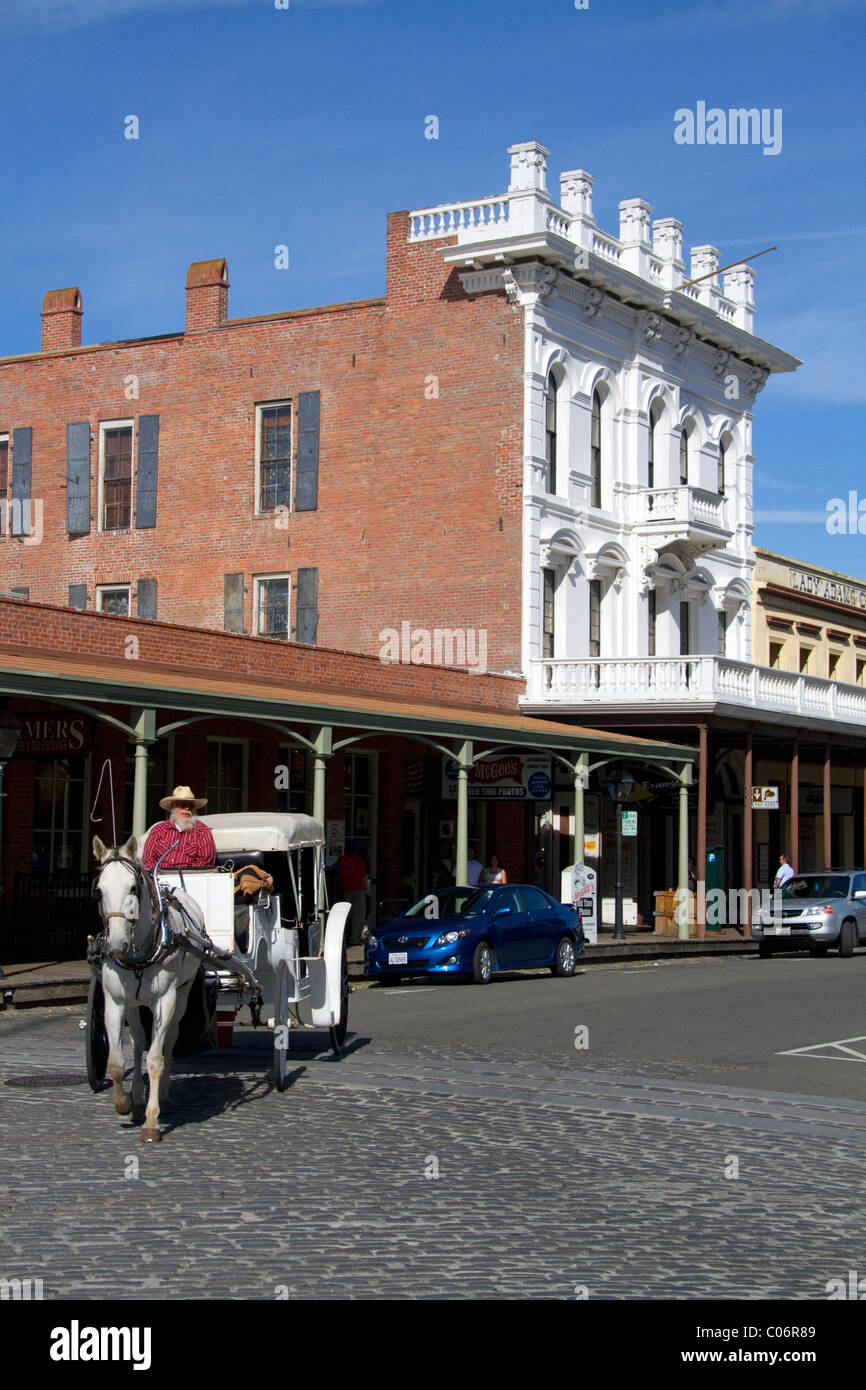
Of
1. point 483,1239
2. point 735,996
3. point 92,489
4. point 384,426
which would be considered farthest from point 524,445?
point 483,1239

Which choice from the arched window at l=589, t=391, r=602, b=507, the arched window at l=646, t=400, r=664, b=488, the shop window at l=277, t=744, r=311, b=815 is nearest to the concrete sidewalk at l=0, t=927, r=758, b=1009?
the shop window at l=277, t=744, r=311, b=815

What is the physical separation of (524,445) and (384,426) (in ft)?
12.6

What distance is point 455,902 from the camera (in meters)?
24.3

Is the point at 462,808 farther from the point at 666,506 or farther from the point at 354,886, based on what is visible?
the point at 666,506

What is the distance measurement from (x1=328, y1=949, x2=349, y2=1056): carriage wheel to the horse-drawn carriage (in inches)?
0.7

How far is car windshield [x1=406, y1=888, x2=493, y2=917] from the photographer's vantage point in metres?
23.9

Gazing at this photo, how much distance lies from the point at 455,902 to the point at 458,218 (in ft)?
61.8

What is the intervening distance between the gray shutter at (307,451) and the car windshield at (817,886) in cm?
1402

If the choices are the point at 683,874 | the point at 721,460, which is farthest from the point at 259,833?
the point at 721,460

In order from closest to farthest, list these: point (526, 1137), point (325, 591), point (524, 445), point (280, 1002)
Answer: point (526, 1137), point (280, 1002), point (524, 445), point (325, 591)

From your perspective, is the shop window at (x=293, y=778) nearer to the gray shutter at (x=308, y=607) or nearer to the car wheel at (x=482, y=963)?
the car wheel at (x=482, y=963)

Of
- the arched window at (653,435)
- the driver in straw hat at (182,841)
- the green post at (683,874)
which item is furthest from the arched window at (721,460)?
the driver in straw hat at (182,841)
